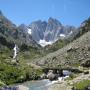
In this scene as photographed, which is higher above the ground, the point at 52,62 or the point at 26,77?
the point at 52,62

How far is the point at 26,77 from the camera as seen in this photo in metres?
74.6

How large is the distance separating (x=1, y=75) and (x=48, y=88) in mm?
19286

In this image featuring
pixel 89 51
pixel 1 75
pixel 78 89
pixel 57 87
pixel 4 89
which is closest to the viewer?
pixel 4 89

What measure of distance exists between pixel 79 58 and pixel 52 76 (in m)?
47.1

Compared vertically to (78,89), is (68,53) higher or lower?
higher

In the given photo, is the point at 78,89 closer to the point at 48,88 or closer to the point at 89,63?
the point at 48,88

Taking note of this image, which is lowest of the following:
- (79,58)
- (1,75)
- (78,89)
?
(78,89)

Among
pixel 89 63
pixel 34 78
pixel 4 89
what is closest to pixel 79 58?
pixel 89 63

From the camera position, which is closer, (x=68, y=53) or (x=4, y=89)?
(x=4, y=89)

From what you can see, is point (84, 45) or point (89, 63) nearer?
point (89, 63)

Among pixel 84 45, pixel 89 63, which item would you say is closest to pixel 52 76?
pixel 89 63

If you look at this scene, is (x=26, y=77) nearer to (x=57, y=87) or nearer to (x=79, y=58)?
(x=57, y=87)

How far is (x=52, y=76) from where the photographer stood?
7269cm

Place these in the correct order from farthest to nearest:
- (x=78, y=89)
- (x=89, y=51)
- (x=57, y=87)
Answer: (x=89, y=51) < (x=57, y=87) < (x=78, y=89)
